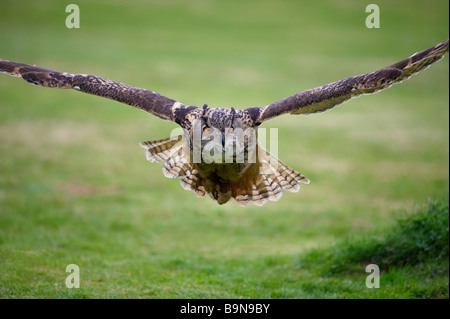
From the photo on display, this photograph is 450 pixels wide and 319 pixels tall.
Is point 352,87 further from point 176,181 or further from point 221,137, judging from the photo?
point 176,181

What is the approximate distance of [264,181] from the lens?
31.1 ft

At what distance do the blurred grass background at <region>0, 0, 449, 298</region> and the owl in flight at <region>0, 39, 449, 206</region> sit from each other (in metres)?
1.57

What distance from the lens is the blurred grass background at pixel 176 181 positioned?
9461 mm

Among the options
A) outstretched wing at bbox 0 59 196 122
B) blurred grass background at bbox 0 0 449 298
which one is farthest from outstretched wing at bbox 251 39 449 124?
blurred grass background at bbox 0 0 449 298

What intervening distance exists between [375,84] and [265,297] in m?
3.37

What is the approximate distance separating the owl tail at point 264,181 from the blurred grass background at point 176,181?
1.34m

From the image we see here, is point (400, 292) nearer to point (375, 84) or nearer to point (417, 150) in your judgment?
point (375, 84)

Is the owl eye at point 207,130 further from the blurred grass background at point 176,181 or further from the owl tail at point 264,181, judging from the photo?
the blurred grass background at point 176,181

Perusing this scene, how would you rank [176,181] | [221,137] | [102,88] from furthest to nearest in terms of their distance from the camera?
1. [176,181]
2. [102,88]
3. [221,137]

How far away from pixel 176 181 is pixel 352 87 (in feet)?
31.6

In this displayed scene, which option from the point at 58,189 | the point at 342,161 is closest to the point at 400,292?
the point at 58,189

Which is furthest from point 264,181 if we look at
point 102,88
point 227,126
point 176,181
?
point 176,181

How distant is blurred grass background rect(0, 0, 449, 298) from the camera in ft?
31.0

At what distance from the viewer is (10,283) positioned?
825 cm
